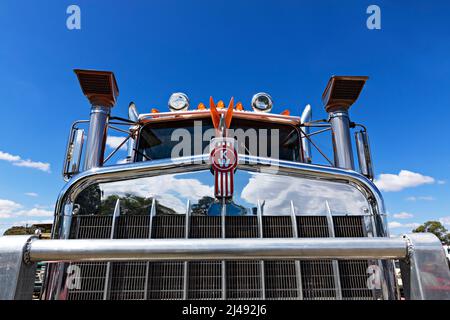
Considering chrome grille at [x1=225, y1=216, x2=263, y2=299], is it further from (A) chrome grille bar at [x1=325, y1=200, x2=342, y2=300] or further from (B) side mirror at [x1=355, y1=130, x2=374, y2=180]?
(B) side mirror at [x1=355, y1=130, x2=374, y2=180]

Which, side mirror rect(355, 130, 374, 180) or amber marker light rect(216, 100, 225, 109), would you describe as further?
amber marker light rect(216, 100, 225, 109)

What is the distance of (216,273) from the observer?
2113 mm

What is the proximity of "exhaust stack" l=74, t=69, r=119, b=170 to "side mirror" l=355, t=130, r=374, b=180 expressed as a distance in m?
2.62

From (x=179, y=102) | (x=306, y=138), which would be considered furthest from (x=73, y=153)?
(x=306, y=138)

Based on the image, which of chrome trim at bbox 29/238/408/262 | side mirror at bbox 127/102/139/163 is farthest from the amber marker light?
chrome trim at bbox 29/238/408/262

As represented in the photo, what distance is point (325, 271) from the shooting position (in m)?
2.14

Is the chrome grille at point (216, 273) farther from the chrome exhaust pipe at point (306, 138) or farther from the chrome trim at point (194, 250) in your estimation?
the chrome exhaust pipe at point (306, 138)

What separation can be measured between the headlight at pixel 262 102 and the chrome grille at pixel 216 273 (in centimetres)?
252

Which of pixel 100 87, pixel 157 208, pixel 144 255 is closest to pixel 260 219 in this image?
pixel 157 208

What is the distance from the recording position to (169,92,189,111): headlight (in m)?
4.24

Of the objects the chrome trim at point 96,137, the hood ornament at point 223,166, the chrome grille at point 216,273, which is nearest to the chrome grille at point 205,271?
the chrome grille at point 216,273
